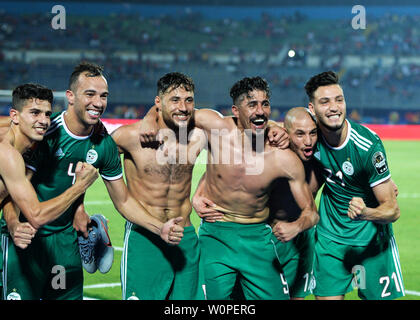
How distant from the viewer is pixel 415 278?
8.91 metres

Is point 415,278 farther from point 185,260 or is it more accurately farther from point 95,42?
point 95,42

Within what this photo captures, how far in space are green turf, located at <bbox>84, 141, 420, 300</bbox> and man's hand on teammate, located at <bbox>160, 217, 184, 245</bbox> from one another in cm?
250

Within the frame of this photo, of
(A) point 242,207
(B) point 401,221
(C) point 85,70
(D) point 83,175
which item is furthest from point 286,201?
(B) point 401,221

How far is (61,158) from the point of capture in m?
5.69

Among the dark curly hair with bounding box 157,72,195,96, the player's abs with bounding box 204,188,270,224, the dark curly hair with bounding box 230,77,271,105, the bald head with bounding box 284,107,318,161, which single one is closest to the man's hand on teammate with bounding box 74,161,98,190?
the dark curly hair with bounding box 157,72,195,96

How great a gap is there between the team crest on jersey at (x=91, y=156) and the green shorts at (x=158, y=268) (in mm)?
755

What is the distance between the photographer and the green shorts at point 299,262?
21.6ft

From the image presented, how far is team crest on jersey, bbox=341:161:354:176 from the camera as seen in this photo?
240 inches

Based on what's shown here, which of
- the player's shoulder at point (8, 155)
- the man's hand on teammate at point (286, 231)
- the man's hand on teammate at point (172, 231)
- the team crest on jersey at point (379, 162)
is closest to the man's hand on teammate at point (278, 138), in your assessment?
the man's hand on teammate at point (286, 231)

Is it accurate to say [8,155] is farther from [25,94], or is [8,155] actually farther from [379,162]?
[379,162]

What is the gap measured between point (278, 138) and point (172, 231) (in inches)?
54.0

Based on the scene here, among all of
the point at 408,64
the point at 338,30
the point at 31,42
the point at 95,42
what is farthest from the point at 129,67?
the point at 408,64
